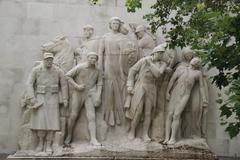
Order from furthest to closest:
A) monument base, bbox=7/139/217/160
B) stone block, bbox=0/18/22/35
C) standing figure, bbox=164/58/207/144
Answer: stone block, bbox=0/18/22/35
standing figure, bbox=164/58/207/144
monument base, bbox=7/139/217/160

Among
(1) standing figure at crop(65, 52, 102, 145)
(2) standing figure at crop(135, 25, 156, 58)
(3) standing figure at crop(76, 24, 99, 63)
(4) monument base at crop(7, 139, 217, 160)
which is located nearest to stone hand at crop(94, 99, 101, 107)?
(1) standing figure at crop(65, 52, 102, 145)

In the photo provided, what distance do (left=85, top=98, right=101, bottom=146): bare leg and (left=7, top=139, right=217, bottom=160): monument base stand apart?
0.49ft

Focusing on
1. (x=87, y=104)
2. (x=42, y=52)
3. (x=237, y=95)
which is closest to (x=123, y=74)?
(x=87, y=104)

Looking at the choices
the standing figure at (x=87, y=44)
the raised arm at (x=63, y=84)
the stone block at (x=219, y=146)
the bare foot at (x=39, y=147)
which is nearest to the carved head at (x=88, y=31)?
the standing figure at (x=87, y=44)

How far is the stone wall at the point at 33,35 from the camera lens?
37.7ft

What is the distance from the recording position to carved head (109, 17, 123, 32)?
11336 mm

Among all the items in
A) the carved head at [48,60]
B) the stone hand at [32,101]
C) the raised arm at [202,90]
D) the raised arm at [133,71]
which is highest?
the carved head at [48,60]

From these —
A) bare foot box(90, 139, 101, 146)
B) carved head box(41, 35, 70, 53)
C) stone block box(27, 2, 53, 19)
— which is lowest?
bare foot box(90, 139, 101, 146)

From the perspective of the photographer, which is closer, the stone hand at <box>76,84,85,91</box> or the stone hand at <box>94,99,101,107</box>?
the stone hand at <box>76,84,85,91</box>

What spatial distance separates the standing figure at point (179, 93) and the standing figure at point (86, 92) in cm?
159

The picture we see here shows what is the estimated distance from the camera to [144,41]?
37.9 ft

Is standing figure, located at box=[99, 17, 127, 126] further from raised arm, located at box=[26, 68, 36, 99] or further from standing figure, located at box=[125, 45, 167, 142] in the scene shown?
raised arm, located at box=[26, 68, 36, 99]

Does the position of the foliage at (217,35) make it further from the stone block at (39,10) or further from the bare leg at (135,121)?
the stone block at (39,10)

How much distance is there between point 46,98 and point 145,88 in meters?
2.14
